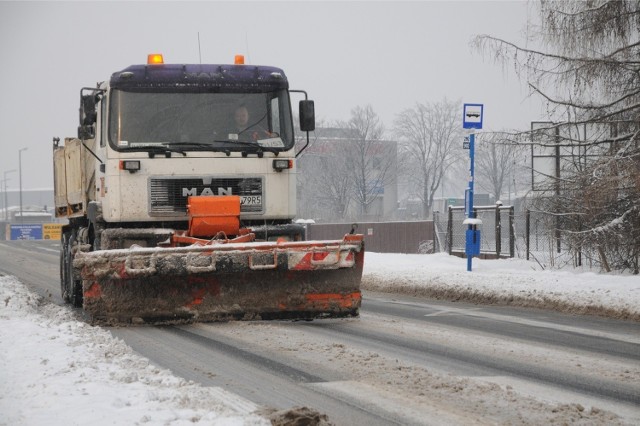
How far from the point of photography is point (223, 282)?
9297 mm

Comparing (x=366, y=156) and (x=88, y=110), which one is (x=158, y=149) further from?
(x=366, y=156)

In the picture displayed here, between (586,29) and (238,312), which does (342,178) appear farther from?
(238,312)

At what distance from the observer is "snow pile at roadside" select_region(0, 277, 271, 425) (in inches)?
184

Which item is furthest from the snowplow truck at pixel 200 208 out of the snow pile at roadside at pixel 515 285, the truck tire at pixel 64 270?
the snow pile at roadside at pixel 515 285

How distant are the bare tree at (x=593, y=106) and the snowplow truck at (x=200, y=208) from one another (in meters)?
5.04

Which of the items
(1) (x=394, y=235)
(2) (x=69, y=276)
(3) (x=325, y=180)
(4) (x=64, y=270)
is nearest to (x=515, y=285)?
(2) (x=69, y=276)

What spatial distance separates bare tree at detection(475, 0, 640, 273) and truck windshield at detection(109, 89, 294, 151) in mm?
5373

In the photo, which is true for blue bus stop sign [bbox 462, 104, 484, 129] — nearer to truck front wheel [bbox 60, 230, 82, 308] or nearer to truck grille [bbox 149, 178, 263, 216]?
truck grille [bbox 149, 178, 263, 216]

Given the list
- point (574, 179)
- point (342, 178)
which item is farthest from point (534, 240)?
point (342, 178)

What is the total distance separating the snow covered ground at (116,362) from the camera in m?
4.77

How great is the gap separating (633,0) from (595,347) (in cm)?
733

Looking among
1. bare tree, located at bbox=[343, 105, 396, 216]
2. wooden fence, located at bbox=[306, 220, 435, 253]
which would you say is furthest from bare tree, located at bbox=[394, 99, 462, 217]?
wooden fence, located at bbox=[306, 220, 435, 253]

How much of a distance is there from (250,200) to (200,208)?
65 centimetres

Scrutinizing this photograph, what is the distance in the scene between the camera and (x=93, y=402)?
16.4 feet
